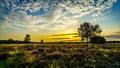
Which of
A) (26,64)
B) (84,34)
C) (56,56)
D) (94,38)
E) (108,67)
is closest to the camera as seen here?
(108,67)

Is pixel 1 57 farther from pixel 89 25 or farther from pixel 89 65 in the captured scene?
pixel 89 25

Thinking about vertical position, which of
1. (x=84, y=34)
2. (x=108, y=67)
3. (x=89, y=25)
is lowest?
(x=108, y=67)

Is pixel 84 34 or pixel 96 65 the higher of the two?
pixel 84 34

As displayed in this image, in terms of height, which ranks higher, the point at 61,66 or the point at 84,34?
the point at 84,34

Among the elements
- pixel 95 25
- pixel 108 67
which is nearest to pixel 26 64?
pixel 108 67

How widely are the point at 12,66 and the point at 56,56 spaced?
6.37 meters

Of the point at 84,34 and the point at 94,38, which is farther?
the point at 94,38

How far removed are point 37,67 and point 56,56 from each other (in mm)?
5016

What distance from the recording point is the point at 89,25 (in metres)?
74.9

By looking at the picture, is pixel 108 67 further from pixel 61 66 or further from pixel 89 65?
pixel 61 66

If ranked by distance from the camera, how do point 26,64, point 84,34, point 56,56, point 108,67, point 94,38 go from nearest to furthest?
point 108,67 < point 26,64 < point 56,56 < point 84,34 < point 94,38

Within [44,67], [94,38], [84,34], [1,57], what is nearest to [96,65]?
[44,67]

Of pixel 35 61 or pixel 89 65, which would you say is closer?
pixel 89 65

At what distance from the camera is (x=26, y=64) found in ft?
49.6
